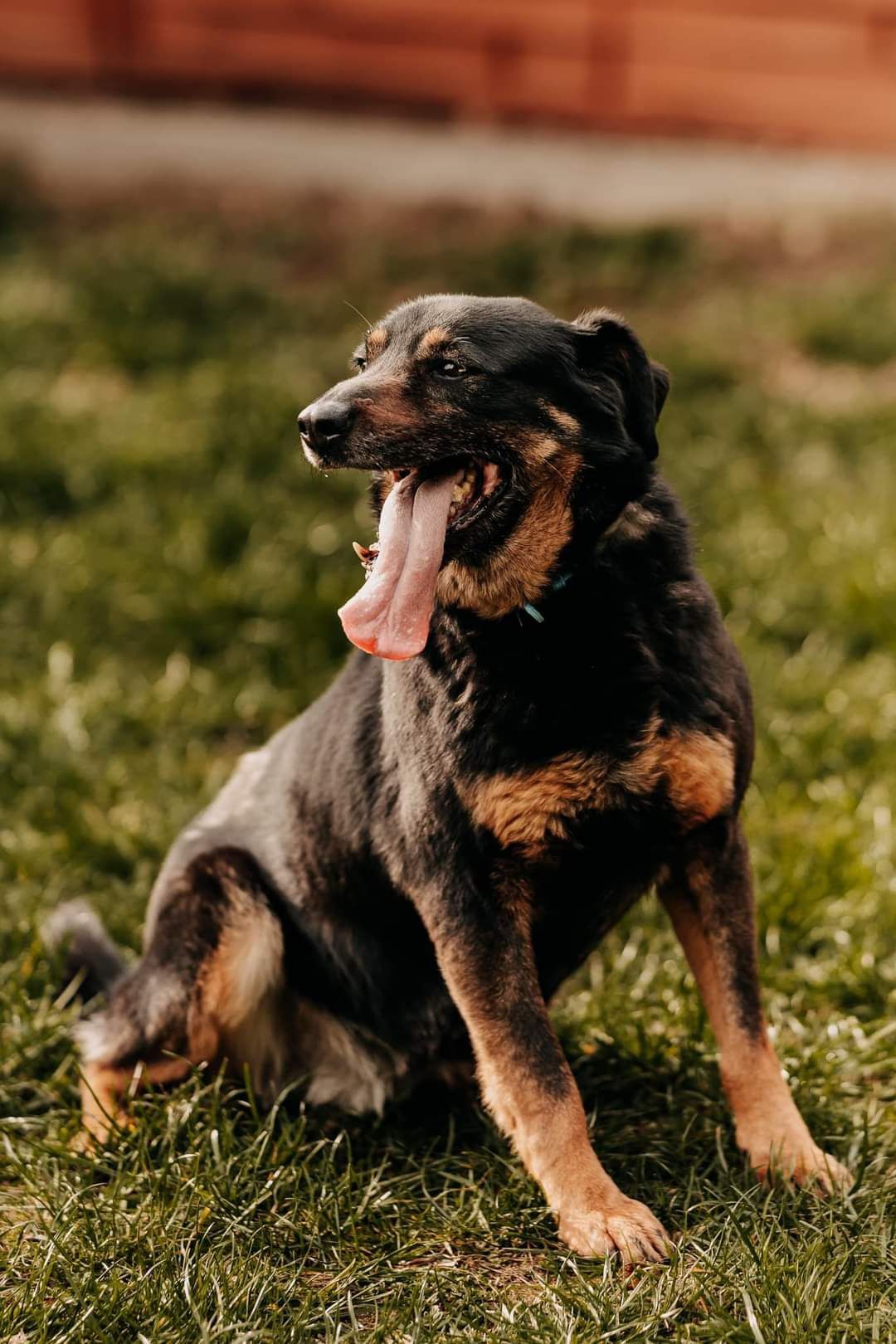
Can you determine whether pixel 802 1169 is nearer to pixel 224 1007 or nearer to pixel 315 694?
pixel 224 1007

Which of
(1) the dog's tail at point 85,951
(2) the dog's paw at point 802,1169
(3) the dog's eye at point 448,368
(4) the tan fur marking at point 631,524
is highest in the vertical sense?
(3) the dog's eye at point 448,368

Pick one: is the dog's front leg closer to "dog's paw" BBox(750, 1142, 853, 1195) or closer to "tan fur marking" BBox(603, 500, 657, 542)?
"dog's paw" BBox(750, 1142, 853, 1195)

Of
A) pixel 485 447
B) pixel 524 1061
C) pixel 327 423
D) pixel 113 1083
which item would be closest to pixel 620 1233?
pixel 524 1061

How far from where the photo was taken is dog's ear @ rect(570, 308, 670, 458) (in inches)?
129

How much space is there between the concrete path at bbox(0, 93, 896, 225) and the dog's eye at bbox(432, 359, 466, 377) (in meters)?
8.05

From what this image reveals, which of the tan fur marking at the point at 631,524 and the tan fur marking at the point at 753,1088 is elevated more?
the tan fur marking at the point at 631,524

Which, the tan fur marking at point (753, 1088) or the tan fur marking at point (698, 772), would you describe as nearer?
the tan fur marking at point (698, 772)

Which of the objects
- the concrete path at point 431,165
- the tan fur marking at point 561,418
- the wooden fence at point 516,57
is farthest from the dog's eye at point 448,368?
the wooden fence at point 516,57

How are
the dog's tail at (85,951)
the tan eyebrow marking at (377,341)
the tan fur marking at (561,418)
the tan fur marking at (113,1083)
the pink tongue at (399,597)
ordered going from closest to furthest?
the pink tongue at (399,597) < the tan fur marking at (561,418) < the tan eyebrow marking at (377,341) < the tan fur marking at (113,1083) < the dog's tail at (85,951)

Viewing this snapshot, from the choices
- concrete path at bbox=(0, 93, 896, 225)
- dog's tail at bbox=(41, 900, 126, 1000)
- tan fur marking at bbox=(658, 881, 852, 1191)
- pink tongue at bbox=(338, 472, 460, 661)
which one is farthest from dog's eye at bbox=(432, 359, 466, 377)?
concrete path at bbox=(0, 93, 896, 225)

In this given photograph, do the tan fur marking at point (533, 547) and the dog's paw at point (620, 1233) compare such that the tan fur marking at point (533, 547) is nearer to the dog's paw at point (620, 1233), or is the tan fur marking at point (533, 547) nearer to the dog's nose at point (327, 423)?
the dog's nose at point (327, 423)

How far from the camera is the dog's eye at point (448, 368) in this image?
322 cm

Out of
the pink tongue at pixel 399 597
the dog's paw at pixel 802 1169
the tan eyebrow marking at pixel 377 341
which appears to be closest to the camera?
the pink tongue at pixel 399 597

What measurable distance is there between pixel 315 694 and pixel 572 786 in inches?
117
